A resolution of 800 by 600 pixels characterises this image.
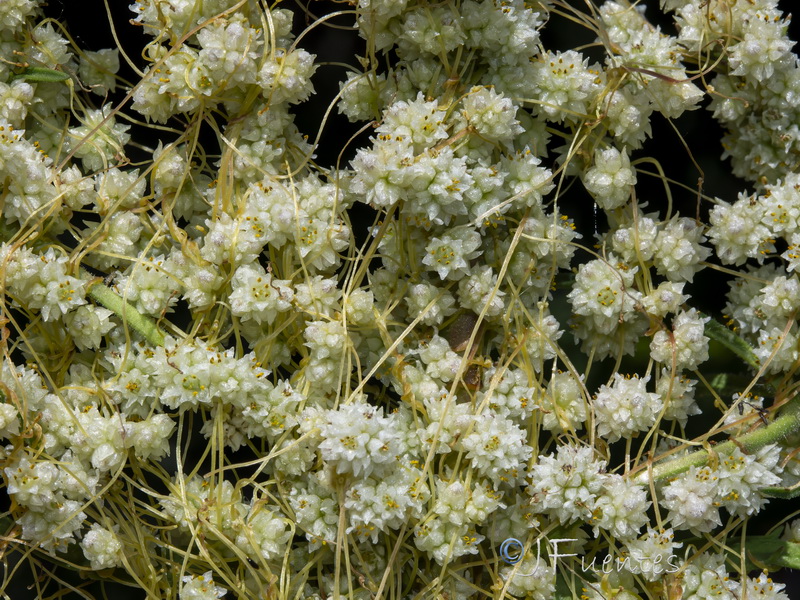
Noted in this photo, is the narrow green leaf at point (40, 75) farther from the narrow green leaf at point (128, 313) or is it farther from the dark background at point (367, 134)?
the narrow green leaf at point (128, 313)

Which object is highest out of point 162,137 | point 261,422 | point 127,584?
point 162,137

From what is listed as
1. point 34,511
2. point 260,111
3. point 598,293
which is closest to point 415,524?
point 598,293

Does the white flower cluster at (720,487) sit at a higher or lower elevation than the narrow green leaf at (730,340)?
lower

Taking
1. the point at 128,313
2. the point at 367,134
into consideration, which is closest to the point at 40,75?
the point at 128,313

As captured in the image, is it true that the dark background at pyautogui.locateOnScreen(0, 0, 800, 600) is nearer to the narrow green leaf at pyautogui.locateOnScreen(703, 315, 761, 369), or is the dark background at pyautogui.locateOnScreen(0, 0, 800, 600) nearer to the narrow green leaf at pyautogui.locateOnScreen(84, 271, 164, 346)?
the narrow green leaf at pyautogui.locateOnScreen(703, 315, 761, 369)

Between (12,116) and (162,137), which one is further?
(162,137)

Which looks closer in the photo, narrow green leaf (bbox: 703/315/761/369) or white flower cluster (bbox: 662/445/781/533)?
white flower cluster (bbox: 662/445/781/533)

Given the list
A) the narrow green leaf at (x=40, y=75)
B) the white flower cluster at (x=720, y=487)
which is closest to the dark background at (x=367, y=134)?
the narrow green leaf at (x=40, y=75)

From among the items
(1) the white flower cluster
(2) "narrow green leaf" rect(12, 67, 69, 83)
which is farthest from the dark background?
(1) the white flower cluster

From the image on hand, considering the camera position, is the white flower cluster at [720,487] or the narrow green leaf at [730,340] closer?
the white flower cluster at [720,487]

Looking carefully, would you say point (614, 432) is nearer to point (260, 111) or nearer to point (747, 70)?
point (747, 70)

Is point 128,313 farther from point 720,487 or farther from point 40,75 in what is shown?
point 720,487
